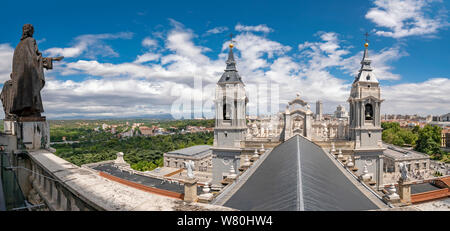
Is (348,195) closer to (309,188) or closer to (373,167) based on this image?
(309,188)

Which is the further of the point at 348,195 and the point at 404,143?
the point at 404,143

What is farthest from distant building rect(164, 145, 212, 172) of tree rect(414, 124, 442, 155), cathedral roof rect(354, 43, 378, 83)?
tree rect(414, 124, 442, 155)

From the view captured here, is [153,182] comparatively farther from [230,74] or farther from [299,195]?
[299,195]

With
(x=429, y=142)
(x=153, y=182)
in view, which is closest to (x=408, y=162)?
(x=429, y=142)

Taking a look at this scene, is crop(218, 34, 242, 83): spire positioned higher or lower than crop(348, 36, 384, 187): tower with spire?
higher

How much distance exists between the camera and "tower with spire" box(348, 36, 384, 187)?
73.8 feet

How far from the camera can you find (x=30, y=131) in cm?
639

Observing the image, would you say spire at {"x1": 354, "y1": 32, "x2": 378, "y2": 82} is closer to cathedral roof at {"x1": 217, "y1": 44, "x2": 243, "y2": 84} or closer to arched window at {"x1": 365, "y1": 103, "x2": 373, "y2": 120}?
arched window at {"x1": 365, "y1": 103, "x2": 373, "y2": 120}

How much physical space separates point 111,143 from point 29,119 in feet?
302

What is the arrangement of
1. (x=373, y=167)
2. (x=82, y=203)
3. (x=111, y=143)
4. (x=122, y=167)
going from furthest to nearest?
(x=111, y=143)
(x=122, y=167)
(x=373, y=167)
(x=82, y=203)

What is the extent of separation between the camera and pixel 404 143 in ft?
218

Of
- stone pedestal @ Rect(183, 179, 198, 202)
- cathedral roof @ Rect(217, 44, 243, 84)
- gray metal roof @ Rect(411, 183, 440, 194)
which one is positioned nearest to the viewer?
stone pedestal @ Rect(183, 179, 198, 202)

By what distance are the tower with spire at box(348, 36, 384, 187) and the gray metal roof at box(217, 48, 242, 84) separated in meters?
12.1
